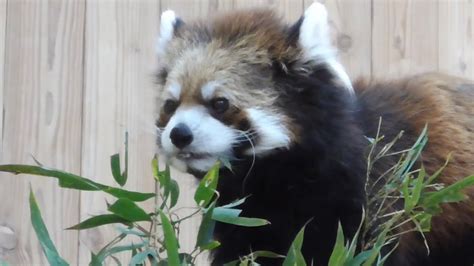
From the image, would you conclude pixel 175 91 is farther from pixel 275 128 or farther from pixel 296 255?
pixel 296 255

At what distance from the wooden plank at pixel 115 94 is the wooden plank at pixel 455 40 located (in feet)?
2.34

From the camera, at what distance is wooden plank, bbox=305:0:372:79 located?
2689 mm

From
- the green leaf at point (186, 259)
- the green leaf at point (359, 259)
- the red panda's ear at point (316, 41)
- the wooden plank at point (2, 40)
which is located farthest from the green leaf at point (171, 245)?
the wooden plank at point (2, 40)

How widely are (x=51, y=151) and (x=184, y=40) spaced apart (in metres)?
0.58

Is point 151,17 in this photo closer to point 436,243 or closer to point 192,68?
point 192,68

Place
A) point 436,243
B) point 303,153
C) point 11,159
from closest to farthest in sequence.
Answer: point 303,153 → point 436,243 → point 11,159

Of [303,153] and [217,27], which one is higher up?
[217,27]

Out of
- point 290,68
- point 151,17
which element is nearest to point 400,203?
point 290,68

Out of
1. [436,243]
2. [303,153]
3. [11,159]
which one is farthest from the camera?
[11,159]

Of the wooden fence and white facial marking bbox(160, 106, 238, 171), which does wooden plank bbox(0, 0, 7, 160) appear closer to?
the wooden fence

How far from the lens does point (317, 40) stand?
7.02 ft

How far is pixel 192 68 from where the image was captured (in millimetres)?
2084

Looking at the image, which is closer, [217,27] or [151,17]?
[217,27]

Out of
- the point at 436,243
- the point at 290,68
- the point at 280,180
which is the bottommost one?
the point at 436,243
